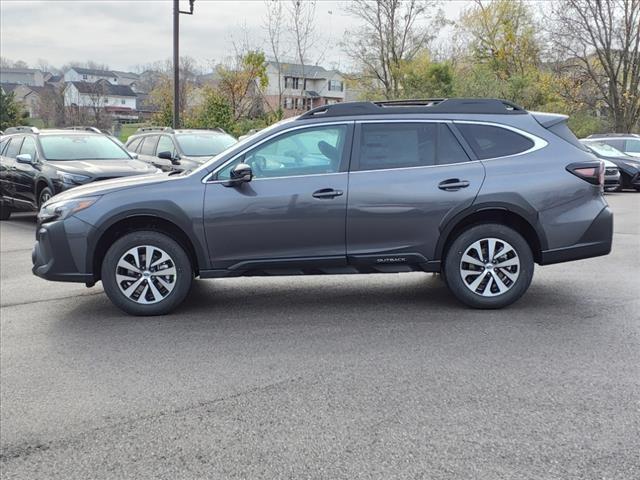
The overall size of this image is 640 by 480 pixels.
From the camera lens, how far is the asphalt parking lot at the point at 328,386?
331 cm

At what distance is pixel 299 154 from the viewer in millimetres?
5910

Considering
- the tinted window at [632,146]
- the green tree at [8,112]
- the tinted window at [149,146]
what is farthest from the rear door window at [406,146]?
the green tree at [8,112]

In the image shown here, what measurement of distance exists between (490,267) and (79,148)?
29.7ft

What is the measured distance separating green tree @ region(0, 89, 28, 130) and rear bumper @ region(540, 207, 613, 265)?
42138mm

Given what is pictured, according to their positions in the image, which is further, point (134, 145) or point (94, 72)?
point (94, 72)

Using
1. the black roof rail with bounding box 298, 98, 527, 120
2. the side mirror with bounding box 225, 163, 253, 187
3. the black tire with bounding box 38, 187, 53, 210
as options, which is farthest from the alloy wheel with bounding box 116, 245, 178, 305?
the black tire with bounding box 38, 187, 53, 210

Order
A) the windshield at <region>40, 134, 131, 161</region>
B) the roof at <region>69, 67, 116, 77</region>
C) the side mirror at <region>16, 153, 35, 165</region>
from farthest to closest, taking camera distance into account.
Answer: the roof at <region>69, 67, 116, 77</region> → the windshield at <region>40, 134, 131, 161</region> → the side mirror at <region>16, 153, 35, 165</region>

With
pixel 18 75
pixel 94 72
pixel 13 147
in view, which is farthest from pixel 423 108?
pixel 18 75

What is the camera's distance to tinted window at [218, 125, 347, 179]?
19.3 ft

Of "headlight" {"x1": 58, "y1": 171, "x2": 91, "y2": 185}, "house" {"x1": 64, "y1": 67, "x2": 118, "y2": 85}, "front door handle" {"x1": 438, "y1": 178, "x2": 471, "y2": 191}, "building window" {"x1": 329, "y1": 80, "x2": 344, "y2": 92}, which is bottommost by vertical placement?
"headlight" {"x1": 58, "y1": 171, "x2": 91, "y2": 185}

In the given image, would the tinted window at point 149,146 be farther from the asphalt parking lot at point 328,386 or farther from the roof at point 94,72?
the roof at point 94,72

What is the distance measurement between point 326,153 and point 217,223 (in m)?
1.15

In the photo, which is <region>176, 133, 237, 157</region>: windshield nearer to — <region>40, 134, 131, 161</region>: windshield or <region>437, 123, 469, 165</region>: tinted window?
<region>40, 134, 131, 161</region>: windshield

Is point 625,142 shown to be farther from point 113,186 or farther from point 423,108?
point 113,186
